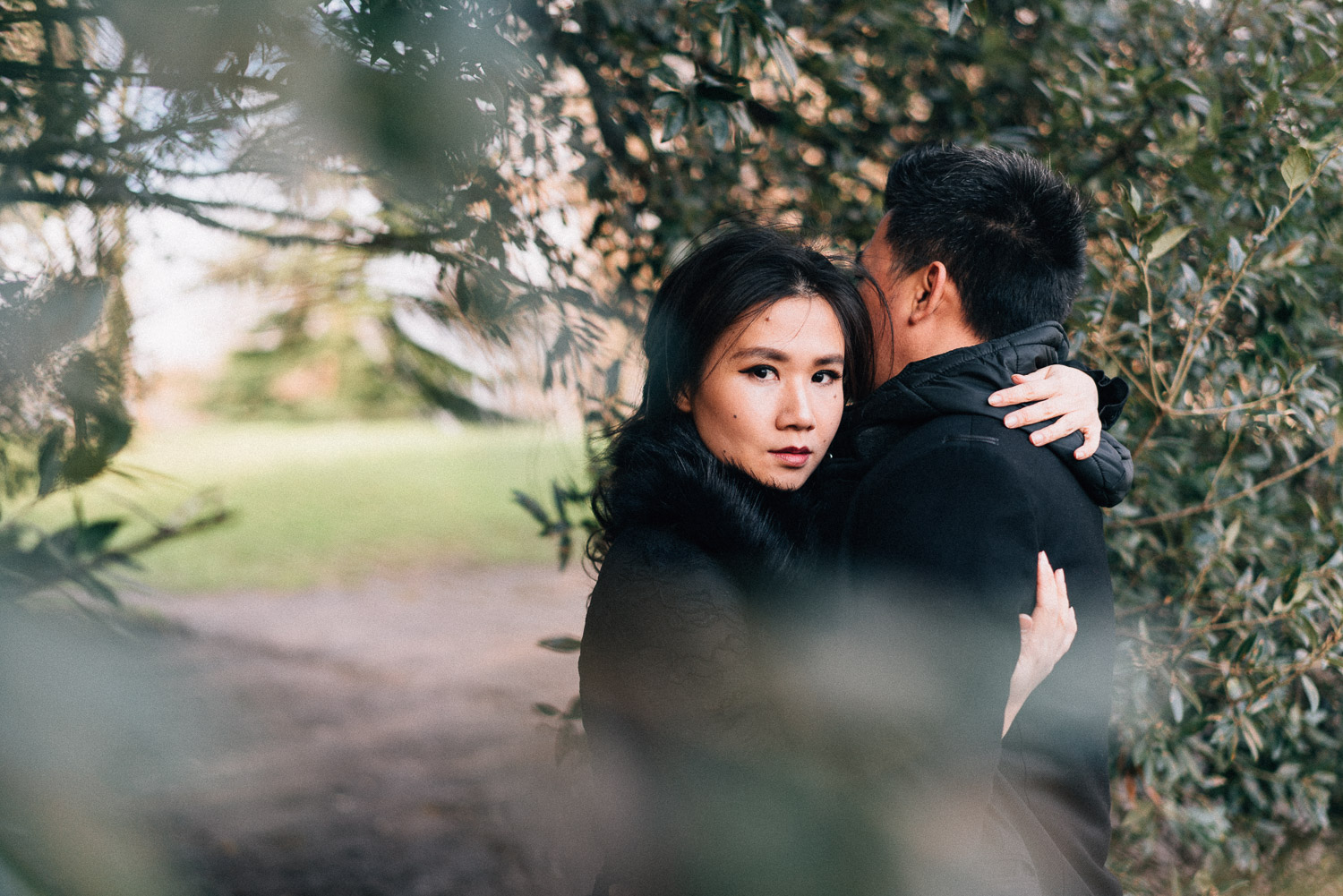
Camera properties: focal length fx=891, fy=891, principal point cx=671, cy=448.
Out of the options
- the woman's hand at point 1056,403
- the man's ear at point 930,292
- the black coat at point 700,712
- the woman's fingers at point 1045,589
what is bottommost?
the black coat at point 700,712

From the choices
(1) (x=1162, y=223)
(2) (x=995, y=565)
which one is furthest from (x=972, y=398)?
(1) (x=1162, y=223)

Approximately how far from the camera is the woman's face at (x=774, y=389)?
1.41 m

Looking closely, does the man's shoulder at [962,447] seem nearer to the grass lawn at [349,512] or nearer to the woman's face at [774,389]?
the woman's face at [774,389]

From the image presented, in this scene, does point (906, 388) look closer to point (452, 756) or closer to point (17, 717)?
point (17, 717)

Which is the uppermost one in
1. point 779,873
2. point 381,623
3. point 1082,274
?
point 1082,274

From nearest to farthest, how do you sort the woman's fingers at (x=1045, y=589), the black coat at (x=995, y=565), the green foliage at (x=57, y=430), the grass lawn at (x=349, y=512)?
the green foliage at (x=57, y=430) → the black coat at (x=995, y=565) → the woman's fingers at (x=1045, y=589) → the grass lawn at (x=349, y=512)

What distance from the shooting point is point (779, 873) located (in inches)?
47.8

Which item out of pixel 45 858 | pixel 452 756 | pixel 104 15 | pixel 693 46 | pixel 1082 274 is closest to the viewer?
pixel 45 858

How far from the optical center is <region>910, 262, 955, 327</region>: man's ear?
1.46 metres

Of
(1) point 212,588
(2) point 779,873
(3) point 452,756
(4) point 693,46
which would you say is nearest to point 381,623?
(1) point 212,588

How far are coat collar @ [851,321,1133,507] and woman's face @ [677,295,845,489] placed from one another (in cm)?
9

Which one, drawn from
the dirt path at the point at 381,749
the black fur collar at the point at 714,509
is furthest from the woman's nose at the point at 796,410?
the dirt path at the point at 381,749

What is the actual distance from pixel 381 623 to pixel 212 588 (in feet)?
4.83

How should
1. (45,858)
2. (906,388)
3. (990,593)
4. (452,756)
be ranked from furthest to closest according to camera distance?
1. (452,756)
2. (906,388)
3. (990,593)
4. (45,858)
